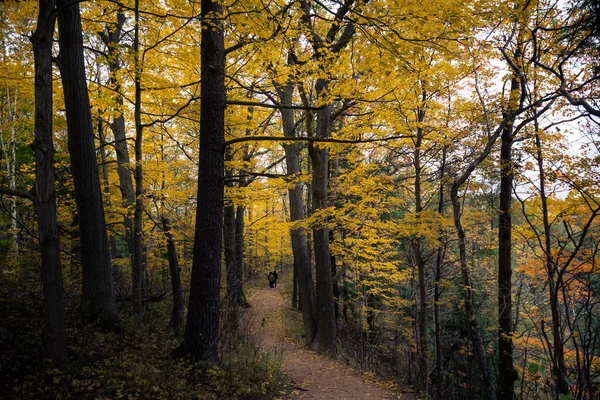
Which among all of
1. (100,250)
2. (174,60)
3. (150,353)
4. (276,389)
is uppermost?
(174,60)

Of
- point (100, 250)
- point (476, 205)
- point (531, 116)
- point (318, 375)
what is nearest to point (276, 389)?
point (318, 375)

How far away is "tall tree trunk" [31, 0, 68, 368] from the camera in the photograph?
11.6 ft

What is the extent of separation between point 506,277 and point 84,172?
10000mm

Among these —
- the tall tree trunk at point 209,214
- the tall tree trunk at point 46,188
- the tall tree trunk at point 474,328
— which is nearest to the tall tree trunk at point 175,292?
the tall tree trunk at point 209,214

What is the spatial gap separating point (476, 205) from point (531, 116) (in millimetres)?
6877

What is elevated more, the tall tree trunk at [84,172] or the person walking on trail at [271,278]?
the tall tree trunk at [84,172]

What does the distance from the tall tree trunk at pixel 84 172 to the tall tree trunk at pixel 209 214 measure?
176cm

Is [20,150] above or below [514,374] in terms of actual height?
above

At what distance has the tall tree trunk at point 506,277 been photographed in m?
7.84

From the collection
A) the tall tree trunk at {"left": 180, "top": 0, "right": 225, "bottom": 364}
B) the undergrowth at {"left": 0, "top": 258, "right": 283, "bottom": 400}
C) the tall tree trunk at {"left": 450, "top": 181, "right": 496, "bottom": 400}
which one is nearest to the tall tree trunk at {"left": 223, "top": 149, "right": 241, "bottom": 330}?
the undergrowth at {"left": 0, "top": 258, "right": 283, "bottom": 400}

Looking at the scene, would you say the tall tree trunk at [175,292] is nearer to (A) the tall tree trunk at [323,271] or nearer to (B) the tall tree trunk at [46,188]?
(B) the tall tree trunk at [46,188]

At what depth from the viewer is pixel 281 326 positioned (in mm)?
14227

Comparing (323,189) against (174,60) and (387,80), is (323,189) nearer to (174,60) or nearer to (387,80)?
(387,80)

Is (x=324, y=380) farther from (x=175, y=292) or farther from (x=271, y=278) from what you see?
(x=271, y=278)
